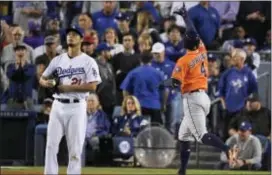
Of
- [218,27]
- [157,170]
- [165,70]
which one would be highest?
[218,27]

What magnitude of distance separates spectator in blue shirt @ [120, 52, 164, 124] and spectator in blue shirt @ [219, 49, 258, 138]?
1.13 metres

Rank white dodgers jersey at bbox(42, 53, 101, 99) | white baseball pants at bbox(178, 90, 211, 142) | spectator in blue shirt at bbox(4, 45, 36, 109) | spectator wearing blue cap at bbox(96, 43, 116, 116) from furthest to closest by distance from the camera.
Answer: spectator wearing blue cap at bbox(96, 43, 116, 116)
spectator in blue shirt at bbox(4, 45, 36, 109)
white baseball pants at bbox(178, 90, 211, 142)
white dodgers jersey at bbox(42, 53, 101, 99)

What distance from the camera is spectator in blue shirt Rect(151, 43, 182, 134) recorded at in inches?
576

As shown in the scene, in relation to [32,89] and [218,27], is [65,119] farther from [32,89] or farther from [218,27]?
[218,27]

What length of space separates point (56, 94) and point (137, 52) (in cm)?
508

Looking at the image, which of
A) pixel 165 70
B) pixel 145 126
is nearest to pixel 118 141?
pixel 145 126

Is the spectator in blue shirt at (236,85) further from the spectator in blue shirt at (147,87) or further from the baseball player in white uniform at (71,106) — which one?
the baseball player in white uniform at (71,106)

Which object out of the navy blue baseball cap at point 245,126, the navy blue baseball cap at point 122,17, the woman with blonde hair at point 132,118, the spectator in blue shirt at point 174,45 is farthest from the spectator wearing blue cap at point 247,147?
the navy blue baseball cap at point 122,17

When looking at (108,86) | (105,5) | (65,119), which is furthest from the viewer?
(105,5)

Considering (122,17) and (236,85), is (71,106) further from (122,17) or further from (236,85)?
(122,17)

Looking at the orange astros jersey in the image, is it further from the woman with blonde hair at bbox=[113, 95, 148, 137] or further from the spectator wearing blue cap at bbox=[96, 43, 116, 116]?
the spectator wearing blue cap at bbox=[96, 43, 116, 116]

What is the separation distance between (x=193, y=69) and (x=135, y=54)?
426 cm

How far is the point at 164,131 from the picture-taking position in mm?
13820

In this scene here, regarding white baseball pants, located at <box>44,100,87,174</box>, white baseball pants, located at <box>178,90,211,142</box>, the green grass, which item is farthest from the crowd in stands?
white baseball pants, located at <box>44,100,87,174</box>
